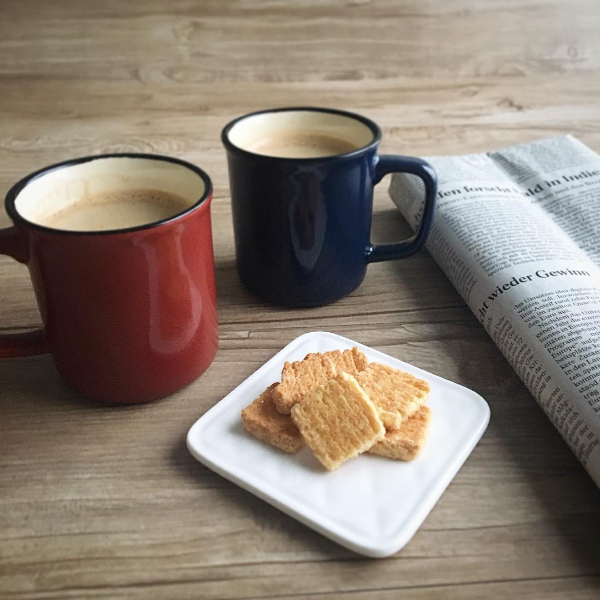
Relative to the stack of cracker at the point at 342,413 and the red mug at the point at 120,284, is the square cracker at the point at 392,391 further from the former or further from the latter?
the red mug at the point at 120,284

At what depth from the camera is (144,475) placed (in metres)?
0.47

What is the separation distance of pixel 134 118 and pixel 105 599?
0.93 meters

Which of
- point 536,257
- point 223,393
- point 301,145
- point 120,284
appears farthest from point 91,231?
point 536,257

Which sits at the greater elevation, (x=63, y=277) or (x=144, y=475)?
(x=63, y=277)

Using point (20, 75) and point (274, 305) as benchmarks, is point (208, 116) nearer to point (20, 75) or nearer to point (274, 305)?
point (20, 75)

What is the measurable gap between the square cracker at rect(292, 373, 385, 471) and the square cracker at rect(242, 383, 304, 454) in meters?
0.01

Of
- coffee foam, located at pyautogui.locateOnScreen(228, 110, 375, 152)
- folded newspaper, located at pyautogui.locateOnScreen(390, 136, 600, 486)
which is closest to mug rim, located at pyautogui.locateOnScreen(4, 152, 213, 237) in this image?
coffee foam, located at pyautogui.locateOnScreen(228, 110, 375, 152)

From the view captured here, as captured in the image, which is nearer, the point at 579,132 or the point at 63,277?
the point at 63,277

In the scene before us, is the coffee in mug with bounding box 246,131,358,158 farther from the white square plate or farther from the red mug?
the white square plate

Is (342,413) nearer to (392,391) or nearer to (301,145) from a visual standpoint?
(392,391)

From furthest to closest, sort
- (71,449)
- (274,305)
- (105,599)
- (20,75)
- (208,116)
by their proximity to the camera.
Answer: (20,75) < (208,116) < (274,305) < (71,449) < (105,599)

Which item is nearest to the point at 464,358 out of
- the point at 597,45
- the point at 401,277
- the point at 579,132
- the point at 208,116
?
the point at 401,277

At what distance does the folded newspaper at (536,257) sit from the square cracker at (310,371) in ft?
0.45

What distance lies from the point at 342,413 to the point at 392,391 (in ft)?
0.17
